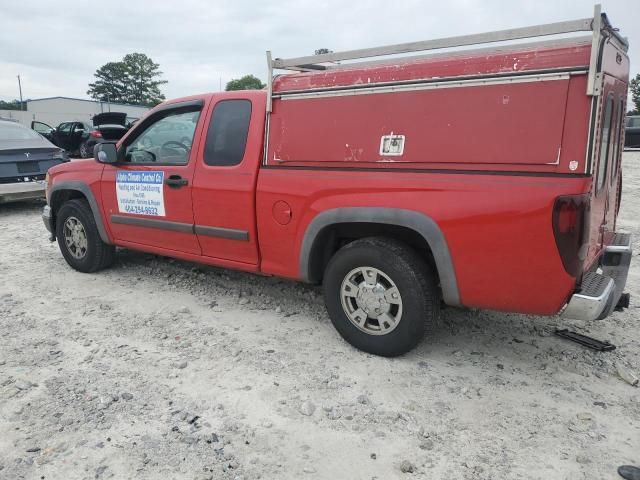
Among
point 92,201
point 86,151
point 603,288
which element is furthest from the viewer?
point 86,151

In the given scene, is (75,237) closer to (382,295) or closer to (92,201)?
(92,201)

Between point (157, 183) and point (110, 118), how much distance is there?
1573 cm

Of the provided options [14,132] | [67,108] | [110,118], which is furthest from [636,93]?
[67,108]

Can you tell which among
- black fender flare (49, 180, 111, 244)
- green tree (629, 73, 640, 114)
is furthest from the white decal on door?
green tree (629, 73, 640, 114)

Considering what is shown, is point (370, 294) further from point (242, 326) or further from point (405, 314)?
point (242, 326)

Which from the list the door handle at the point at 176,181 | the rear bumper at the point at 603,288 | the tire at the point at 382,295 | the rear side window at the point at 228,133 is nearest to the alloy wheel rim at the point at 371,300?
the tire at the point at 382,295

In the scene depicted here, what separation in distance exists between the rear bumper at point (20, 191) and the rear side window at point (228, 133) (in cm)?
560

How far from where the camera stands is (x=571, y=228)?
261 centimetres

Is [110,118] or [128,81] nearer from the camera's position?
[110,118]

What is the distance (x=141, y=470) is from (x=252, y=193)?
2.02 meters

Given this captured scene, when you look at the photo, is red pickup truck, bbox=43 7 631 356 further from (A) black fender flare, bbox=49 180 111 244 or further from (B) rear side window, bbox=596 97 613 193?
(A) black fender flare, bbox=49 180 111 244

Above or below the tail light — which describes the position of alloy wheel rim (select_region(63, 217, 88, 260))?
below

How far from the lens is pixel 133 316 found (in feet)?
13.7

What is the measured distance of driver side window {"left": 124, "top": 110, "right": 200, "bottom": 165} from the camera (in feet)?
14.1
